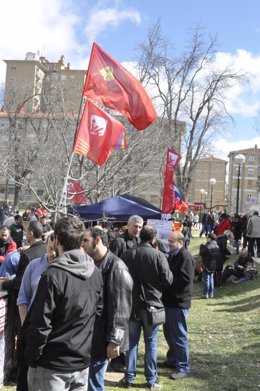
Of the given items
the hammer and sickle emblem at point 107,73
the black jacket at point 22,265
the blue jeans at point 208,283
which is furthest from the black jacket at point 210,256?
the black jacket at point 22,265

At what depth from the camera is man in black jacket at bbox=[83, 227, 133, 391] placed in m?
3.79

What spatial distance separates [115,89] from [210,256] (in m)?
6.36

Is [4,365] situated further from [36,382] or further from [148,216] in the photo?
[148,216]

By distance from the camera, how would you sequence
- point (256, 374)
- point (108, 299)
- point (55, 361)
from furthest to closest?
point (256, 374)
point (108, 299)
point (55, 361)

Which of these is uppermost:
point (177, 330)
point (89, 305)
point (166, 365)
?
point (89, 305)

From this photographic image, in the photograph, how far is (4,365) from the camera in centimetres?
505

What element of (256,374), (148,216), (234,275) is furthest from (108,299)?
(234,275)

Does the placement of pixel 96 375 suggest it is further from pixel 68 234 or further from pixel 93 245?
pixel 68 234

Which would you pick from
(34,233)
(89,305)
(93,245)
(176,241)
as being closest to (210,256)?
(176,241)

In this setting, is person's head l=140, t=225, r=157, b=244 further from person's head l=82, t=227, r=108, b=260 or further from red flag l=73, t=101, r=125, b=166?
red flag l=73, t=101, r=125, b=166

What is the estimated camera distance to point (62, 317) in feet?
9.46

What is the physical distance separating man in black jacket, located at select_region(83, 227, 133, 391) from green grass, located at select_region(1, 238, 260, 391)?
1.62 metres

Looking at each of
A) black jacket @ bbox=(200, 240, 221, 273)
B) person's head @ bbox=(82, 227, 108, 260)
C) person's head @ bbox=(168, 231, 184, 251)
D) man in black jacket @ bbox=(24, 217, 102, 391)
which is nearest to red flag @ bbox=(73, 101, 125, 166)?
person's head @ bbox=(168, 231, 184, 251)

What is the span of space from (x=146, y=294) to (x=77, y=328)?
95.0 inches
